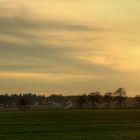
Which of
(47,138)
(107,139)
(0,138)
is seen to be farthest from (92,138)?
(0,138)

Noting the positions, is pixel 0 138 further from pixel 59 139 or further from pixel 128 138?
pixel 128 138

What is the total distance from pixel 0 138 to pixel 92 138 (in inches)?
314

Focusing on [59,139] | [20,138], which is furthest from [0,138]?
[59,139]

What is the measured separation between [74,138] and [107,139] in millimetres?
2715

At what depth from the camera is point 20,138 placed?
4088cm

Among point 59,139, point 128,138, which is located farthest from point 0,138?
point 128,138

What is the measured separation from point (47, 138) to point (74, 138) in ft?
8.62

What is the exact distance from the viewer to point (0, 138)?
41.6 metres

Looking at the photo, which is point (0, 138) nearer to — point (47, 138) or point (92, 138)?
point (47, 138)

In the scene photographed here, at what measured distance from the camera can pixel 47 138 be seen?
→ 1615 inches

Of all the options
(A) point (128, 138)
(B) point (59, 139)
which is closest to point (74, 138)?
(B) point (59, 139)

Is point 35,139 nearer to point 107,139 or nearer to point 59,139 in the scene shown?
point 59,139

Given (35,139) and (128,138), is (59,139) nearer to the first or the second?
(35,139)

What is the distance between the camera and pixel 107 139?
39.2 metres
